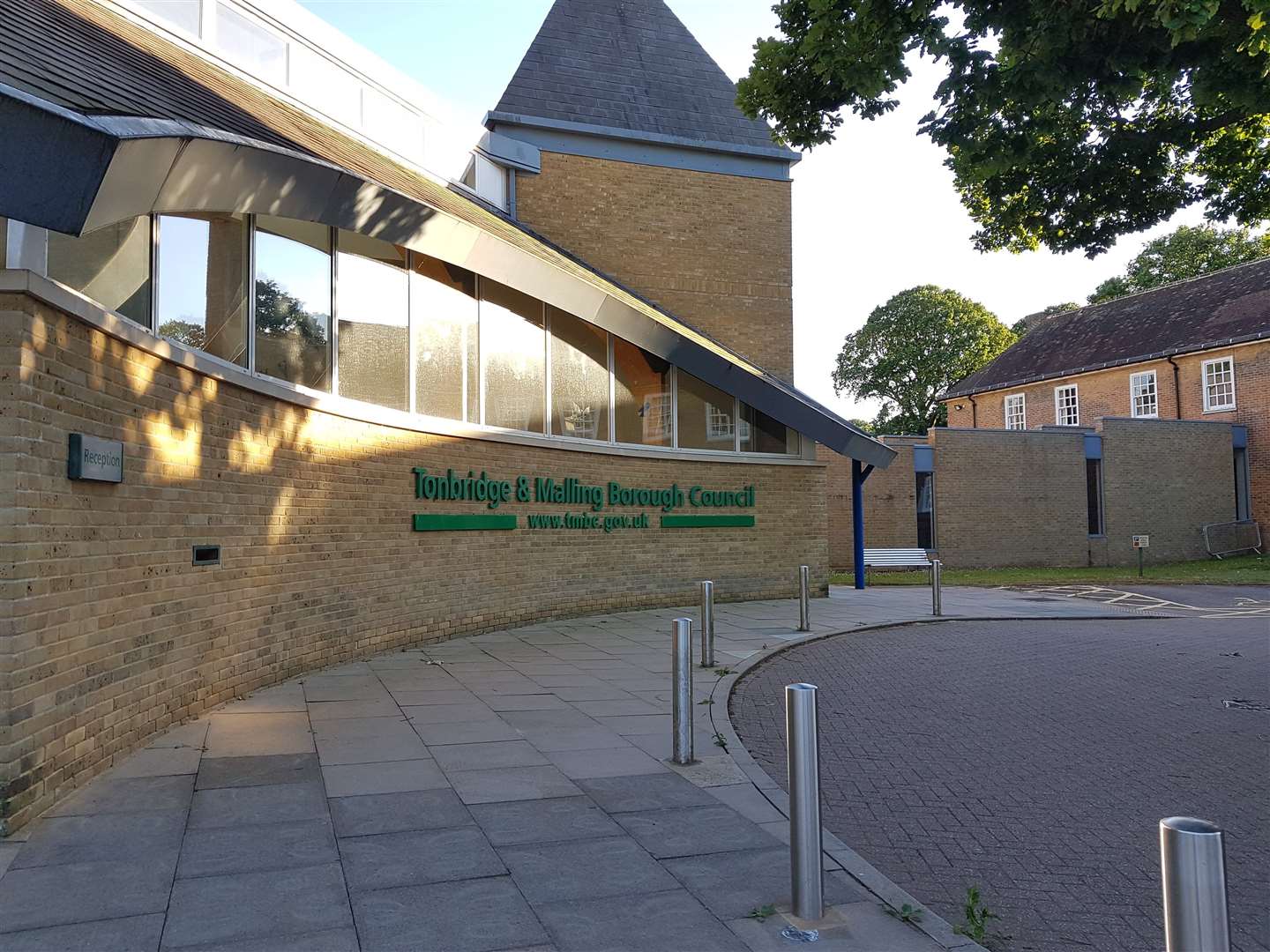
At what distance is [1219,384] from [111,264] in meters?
36.3

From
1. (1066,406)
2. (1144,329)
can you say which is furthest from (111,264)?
(1144,329)

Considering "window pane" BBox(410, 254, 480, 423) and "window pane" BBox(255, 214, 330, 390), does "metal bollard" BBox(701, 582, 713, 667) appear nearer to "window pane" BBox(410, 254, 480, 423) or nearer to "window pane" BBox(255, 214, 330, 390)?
"window pane" BBox(410, 254, 480, 423)

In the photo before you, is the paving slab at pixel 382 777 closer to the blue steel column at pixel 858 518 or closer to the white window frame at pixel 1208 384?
the blue steel column at pixel 858 518

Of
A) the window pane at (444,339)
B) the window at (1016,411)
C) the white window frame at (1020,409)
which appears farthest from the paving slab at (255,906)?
the window at (1016,411)

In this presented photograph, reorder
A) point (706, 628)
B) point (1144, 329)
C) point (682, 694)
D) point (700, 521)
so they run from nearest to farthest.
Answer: point (682, 694)
point (706, 628)
point (700, 521)
point (1144, 329)

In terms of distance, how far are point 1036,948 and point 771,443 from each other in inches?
554

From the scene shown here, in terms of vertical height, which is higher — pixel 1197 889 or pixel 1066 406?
pixel 1066 406

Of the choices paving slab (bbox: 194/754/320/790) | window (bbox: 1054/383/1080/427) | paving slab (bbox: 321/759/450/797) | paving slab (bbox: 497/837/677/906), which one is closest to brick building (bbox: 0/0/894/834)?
paving slab (bbox: 194/754/320/790)

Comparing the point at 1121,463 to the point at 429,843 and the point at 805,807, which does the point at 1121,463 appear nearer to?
the point at 805,807

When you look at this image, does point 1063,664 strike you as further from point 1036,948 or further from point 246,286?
point 246,286

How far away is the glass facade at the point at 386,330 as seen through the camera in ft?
23.0

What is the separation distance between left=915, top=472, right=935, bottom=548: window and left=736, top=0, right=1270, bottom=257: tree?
634 inches

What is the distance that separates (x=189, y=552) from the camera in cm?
685

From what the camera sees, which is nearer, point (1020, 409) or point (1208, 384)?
point (1208, 384)
